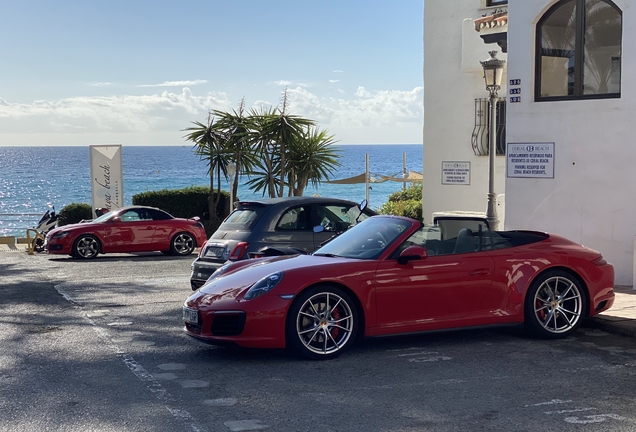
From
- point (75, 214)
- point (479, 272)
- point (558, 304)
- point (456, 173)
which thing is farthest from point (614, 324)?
point (75, 214)

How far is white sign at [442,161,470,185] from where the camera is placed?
19578 millimetres

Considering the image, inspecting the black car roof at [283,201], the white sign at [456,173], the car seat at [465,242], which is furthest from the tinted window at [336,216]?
the white sign at [456,173]

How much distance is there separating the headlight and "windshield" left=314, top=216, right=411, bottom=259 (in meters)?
0.92

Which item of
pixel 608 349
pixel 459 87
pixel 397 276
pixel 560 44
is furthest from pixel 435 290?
pixel 459 87

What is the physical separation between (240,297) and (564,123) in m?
6.87

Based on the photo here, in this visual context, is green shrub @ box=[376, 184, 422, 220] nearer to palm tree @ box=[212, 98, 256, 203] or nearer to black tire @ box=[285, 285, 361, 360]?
palm tree @ box=[212, 98, 256, 203]

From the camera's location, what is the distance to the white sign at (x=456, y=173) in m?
19.6

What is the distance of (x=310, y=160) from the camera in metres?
26.7

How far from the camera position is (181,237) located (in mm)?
20391

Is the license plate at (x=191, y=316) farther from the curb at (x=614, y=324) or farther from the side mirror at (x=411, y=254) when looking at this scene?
the curb at (x=614, y=324)

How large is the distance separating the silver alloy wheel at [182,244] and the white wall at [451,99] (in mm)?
5925

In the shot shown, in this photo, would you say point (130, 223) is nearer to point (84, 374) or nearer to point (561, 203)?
point (561, 203)

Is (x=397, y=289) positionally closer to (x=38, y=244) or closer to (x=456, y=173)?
(x=456, y=173)

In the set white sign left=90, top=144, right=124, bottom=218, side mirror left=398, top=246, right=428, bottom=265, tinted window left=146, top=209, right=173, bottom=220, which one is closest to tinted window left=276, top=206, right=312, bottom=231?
side mirror left=398, top=246, right=428, bottom=265
